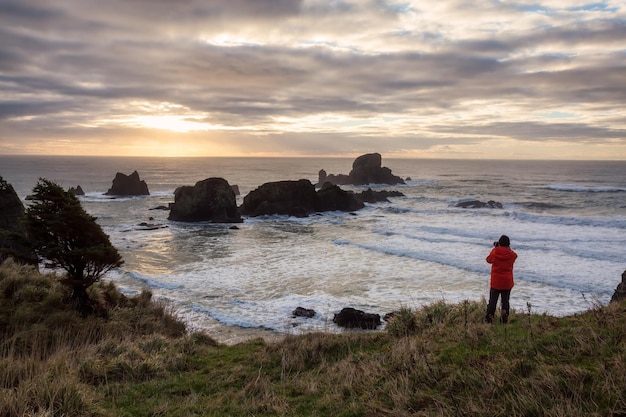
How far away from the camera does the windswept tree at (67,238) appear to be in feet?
38.2

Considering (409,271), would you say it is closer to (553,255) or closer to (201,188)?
(553,255)

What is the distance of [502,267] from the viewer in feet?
32.0

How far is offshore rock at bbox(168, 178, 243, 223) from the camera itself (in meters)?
50.0

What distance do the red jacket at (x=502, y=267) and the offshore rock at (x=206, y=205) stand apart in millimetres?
41800

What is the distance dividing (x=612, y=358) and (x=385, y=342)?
4.52m

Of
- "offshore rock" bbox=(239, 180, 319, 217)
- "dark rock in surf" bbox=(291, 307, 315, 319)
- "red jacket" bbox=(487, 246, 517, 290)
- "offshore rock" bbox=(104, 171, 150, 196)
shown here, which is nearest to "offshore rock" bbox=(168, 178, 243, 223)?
"offshore rock" bbox=(239, 180, 319, 217)

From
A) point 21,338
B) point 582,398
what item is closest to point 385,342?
point 582,398

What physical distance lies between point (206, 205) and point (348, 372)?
1797 inches

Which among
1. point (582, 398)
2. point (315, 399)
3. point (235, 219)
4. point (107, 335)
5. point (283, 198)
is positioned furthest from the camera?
point (283, 198)

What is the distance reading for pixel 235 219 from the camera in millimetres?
49625

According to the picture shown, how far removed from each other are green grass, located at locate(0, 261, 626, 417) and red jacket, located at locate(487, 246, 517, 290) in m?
0.83

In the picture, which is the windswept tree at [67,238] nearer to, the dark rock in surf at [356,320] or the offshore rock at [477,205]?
the dark rock in surf at [356,320]

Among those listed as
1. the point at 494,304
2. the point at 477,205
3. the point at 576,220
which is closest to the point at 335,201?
the point at 477,205

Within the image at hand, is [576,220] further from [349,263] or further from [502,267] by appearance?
[502,267]
